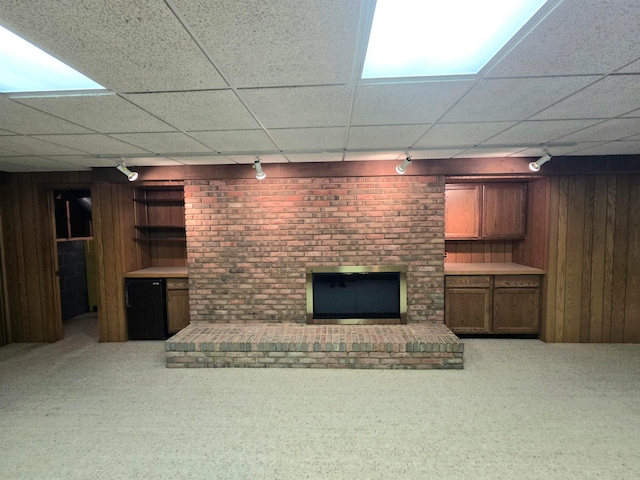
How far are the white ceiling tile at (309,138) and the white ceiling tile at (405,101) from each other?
0.31m

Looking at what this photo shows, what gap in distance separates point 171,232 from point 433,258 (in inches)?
156

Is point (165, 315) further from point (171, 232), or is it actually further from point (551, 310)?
point (551, 310)

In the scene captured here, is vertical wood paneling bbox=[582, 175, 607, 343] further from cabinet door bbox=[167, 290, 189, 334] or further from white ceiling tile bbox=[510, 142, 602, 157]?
cabinet door bbox=[167, 290, 189, 334]

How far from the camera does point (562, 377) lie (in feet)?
9.72

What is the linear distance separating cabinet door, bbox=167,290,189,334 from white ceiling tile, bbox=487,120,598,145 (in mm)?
4181

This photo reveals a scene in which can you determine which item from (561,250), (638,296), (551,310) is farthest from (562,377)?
(638,296)

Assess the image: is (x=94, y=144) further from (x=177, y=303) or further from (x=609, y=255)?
(x=609, y=255)

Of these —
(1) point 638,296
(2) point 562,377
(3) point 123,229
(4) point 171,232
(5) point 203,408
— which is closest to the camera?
(5) point 203,408

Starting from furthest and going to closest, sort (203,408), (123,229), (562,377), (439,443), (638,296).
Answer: (123,229) < (638,296) < (562,377) < (203,408) < (439,443)

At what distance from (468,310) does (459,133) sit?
2.55 m

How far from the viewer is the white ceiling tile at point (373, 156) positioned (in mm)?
3209

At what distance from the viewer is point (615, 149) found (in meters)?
3.15

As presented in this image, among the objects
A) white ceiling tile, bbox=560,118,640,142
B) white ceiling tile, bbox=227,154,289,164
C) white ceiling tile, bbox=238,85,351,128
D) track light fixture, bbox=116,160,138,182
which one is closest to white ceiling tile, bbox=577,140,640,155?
white ceiling tile, bbox=560,118,640,142

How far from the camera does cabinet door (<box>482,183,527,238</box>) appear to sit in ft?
13.9
